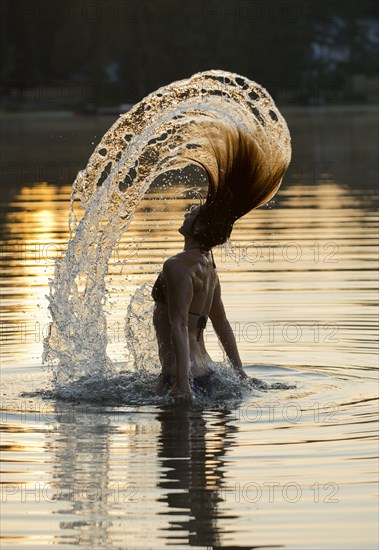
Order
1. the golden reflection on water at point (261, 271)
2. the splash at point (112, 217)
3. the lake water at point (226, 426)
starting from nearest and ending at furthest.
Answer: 1. the lake water at point (226, 426)
2. the splash at point (112, 217)
3. the golden reflection on water at point (261, 271)

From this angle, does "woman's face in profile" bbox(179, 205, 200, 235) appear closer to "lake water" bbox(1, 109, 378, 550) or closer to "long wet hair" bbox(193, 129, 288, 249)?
"long wet hair" bbox(193, 129, 288, 249)

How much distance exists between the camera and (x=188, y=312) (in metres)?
12.4

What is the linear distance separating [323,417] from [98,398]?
1.79 metres

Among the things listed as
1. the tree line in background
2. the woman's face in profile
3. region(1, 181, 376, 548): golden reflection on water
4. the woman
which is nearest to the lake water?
region(1, 181, 376, 548): golden reflection on water

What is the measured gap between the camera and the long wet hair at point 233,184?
40.1ft

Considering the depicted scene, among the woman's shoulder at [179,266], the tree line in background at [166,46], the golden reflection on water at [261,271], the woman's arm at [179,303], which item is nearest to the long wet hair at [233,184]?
the woman's shoulder at [179,266]

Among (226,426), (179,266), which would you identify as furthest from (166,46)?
(226,426)

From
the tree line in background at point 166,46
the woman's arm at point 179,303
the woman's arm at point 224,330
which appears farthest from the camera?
the tree line in background at point 166,46

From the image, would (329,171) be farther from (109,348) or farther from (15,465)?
(15,465)

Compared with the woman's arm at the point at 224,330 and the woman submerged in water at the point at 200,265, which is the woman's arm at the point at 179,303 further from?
the woman's arm at the point at 224,330

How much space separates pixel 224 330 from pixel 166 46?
88.7m

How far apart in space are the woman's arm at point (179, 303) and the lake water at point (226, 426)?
1.09 ft

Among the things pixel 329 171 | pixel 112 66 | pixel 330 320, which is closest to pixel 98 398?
pixel 330 320

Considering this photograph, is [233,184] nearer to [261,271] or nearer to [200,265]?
[200,265]
